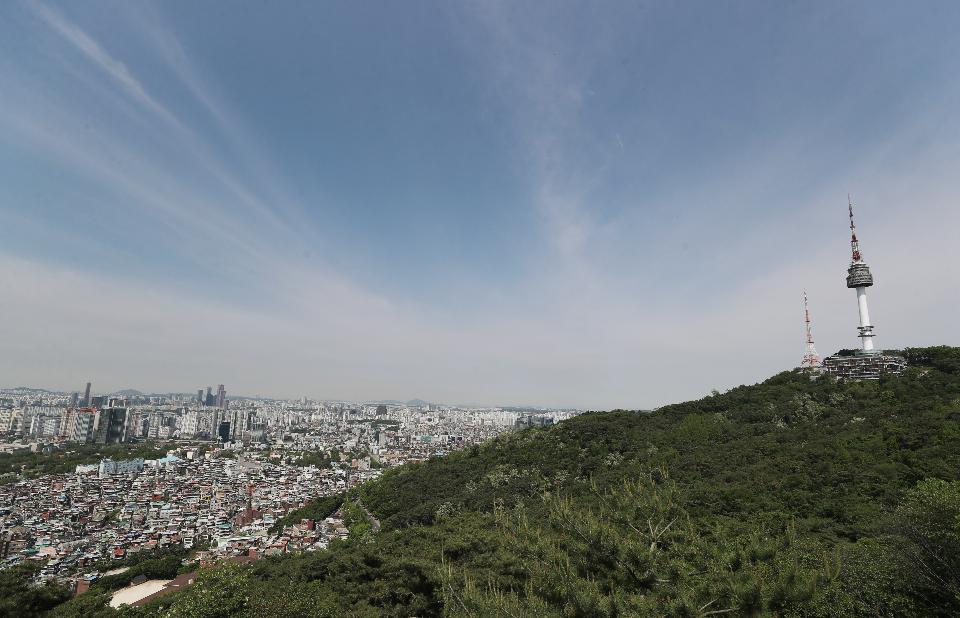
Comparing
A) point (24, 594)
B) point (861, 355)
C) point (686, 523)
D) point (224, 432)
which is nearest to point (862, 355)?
point (861, 355)

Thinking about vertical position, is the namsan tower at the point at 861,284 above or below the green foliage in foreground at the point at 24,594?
above

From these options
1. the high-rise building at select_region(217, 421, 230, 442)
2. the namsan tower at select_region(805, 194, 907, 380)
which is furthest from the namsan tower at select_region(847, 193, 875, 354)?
the high-rise building at select_region(217, 421, 230, 442)

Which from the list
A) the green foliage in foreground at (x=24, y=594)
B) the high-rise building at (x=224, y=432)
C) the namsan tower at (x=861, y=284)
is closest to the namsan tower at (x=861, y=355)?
the namsan tower at (x=861, y=284)

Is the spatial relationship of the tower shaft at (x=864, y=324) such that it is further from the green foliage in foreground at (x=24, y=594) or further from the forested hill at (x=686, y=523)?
the green foliage in foreground at (x=24, y=594)

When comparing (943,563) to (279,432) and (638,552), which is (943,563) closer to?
(638,552)

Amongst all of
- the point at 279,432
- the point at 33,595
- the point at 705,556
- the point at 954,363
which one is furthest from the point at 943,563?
the point at 279,432

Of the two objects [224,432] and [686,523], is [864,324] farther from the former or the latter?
[224,432]

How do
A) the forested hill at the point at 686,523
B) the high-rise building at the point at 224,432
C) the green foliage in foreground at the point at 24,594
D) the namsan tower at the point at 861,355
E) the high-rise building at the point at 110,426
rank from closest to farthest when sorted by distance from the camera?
1. the forested hill at the point at 686,523
2. the green foliage in foreground at the point at 24,594
3. the namsan tower at the point at 861,355
4. the high-rise building at the point at 110,426
5. the high-rise building at the point at 224,432
